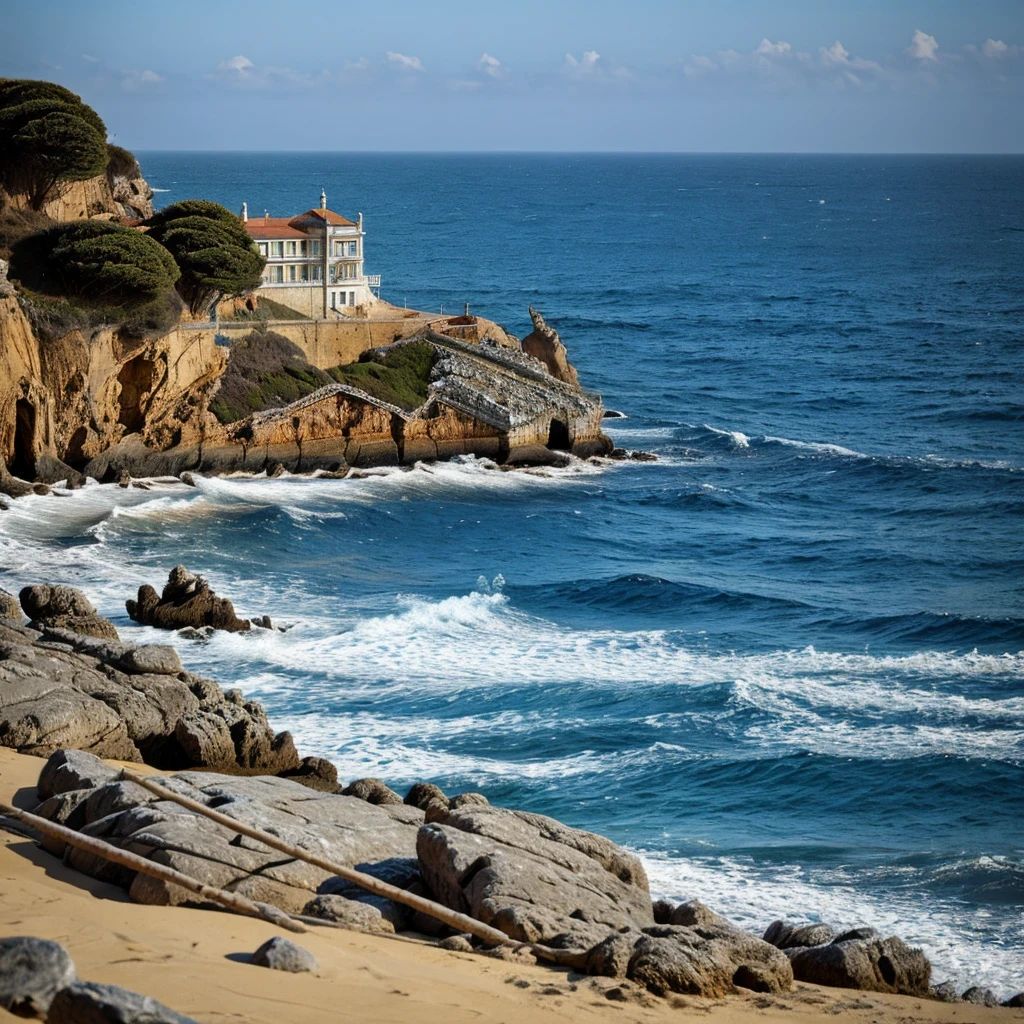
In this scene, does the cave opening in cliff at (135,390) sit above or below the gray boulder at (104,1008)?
above

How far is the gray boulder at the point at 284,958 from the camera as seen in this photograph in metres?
13.5

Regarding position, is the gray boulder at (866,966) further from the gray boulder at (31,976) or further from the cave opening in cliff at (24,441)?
the cave opening in cliff at (24,441)

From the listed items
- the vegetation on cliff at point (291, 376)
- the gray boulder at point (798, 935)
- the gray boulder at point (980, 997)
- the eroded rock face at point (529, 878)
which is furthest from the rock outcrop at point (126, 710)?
the vegetation on cliff at point (291, 376)

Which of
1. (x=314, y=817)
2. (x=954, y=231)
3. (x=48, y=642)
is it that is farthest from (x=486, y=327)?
(x=954, y=231)

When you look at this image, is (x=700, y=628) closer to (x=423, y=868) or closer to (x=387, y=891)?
(x=423, y=868)

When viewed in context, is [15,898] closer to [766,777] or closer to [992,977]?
[992,977]

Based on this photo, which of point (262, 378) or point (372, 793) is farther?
point (262, 378)

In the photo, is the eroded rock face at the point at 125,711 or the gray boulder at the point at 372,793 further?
the eroded rock face at the point at 125,711

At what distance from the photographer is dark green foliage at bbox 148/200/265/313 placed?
58594 millimetres

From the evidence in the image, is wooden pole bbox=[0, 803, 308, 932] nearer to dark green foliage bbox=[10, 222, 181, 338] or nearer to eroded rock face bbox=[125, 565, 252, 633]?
eroded rock face bbox=[125, 565, 252, 633]

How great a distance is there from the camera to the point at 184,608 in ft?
120

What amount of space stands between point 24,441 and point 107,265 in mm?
7417

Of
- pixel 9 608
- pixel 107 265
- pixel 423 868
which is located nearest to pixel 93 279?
pixel 107 265

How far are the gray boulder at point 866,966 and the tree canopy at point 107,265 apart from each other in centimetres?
4183
